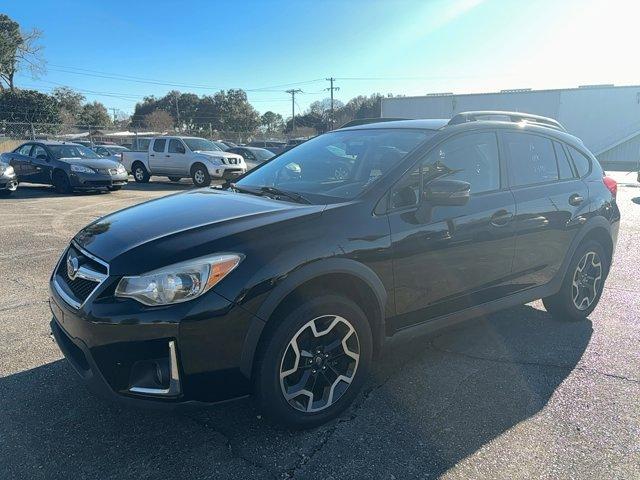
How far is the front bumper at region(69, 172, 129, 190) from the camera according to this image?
45.3ft

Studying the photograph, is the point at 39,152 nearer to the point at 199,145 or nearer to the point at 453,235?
the point at 199,145

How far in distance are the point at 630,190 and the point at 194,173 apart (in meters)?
15.6

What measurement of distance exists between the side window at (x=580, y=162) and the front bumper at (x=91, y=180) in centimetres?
1309

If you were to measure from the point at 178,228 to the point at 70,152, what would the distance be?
46.4 ft

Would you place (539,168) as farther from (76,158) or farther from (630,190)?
(630,190)

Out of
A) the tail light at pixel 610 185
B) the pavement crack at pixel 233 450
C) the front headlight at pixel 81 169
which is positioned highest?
the tail light at pixel 610 185

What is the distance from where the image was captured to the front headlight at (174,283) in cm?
232

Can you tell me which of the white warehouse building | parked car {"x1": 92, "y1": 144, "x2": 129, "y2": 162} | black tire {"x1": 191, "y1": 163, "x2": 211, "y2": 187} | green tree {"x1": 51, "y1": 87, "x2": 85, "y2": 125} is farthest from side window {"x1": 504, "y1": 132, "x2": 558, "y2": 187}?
green tree {"x1": 51, "y1": 87, "x2": 85, "y2": 125}

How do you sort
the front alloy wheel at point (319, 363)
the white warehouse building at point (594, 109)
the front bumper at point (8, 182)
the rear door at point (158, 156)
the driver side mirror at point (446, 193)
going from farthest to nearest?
the white warehouse building at point (594, 109) < the rear door at point (158, 156) < the front bumper at point (8, 182) < the driver side mirror at point (446, 193) < the front alloy wheel at point (319, 363)

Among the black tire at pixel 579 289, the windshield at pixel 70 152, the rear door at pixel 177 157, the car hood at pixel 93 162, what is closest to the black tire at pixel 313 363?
the black tire at pixel 579 289

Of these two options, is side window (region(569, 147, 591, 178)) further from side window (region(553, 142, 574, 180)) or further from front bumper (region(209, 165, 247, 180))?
front bumper (region(209, 165, 247, 180))

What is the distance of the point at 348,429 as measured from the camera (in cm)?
280

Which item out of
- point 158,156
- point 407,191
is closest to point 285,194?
point 407,191

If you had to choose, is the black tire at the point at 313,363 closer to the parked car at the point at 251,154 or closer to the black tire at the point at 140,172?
the black tire at the point at 140,172
